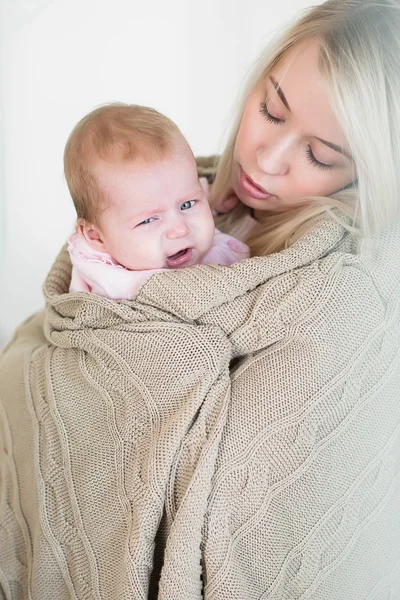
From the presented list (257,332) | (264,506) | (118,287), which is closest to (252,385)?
(257,332)

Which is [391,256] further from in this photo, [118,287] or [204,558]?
[204,558]

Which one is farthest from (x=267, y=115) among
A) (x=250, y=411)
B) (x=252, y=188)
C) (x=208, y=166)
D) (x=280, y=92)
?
(x=250, y=411)

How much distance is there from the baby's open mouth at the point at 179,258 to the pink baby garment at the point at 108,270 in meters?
0.06

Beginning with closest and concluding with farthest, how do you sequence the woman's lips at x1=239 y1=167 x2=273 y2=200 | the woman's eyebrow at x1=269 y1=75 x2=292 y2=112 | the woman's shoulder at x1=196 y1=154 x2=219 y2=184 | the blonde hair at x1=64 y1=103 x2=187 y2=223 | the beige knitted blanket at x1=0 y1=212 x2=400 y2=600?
the beige knitted blanket at x1=0 y1=212 x2=400 y2=600, the blonde hair at x1=64 y1=103 x2=187 y2=223, the woman's eyebrow at x1=269 y1=75 x2=292 y2=112, the woman's lips at x1=239 y1=167 x2=273 y2=200, the woman's shoulder at x1=196 y1=154 x2=219 y2=184

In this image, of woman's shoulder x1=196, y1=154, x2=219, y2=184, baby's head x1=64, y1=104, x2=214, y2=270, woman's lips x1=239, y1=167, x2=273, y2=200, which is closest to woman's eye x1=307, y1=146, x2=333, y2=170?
woman's lips x1=239, y1=167, x2=273, y2=200

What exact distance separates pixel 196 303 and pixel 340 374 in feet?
0.88

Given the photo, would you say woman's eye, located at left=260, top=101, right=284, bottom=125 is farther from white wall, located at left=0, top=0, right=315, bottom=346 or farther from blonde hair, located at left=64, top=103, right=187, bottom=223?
white wall, located at left=0, top=0, right=315, bottom=346

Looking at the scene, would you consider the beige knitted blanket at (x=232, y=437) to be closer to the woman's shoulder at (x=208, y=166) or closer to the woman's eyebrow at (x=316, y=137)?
the woman's eyebrow at (x=316, y=137)

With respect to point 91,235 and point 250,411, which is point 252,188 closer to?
point 91,235

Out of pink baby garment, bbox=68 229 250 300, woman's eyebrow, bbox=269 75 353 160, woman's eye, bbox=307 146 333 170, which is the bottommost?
pink baby garment, bbox=68 229 250 300

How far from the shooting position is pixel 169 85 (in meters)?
1.88

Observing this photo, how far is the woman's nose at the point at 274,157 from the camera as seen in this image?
1.32 metres

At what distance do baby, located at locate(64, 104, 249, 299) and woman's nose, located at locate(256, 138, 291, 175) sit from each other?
16cm

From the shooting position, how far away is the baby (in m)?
1.19
